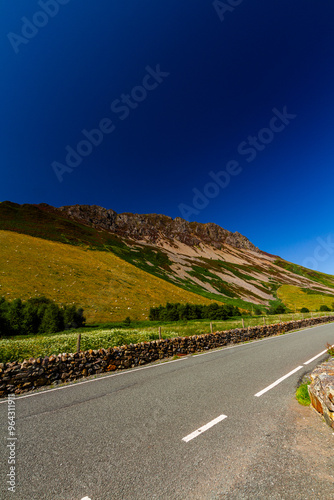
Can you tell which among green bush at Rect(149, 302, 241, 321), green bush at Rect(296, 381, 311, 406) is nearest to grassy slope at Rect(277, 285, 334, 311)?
green bush at Rect(149, 302, 241, 321)

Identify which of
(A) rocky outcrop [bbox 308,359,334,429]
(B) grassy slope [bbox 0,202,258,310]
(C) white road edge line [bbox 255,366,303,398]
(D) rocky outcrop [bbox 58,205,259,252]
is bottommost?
(C) white road edge line [bbox 255,366,303,398]

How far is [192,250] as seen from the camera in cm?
16750

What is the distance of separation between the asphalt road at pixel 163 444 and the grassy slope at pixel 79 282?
93.1 ft

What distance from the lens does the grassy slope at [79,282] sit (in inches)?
1417

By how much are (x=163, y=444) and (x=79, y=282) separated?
141 feet

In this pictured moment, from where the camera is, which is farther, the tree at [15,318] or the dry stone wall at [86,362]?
the tree at [15,318]

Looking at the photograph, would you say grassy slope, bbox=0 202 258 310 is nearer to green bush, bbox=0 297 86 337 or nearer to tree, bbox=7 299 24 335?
green bush, bbox=0 297 86 337

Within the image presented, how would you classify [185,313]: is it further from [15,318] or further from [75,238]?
[75,238]

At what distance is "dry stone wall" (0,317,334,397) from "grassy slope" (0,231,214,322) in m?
21.0

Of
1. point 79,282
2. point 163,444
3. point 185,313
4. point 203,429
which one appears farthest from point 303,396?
point 79,282

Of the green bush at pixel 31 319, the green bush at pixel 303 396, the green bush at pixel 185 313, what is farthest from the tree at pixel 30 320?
the green bush at pixel 303 396

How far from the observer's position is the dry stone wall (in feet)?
29.5

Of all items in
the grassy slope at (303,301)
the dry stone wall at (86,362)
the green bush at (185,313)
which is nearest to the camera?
the dry stone wall at (86,362)

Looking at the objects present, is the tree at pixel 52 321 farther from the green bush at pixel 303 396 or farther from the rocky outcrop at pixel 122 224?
the rocky outcrop at pixel 122 224
